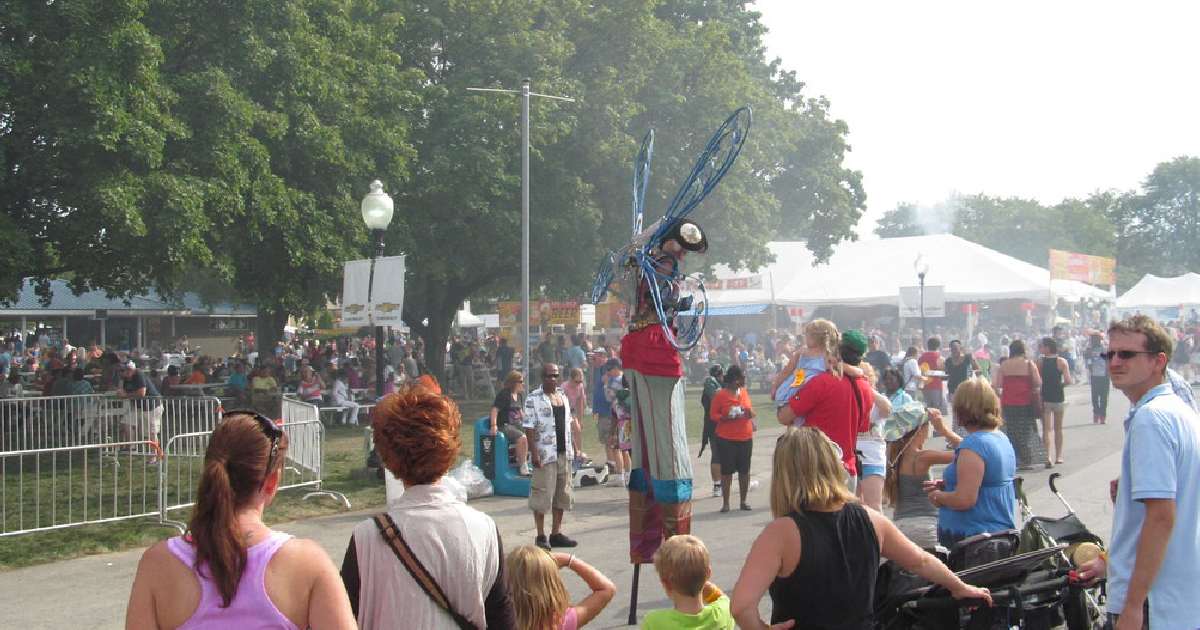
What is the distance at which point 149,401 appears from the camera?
15.6m

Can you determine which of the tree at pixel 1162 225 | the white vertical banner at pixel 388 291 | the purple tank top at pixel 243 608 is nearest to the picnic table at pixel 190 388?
the white vertical banner at pixel 388 291

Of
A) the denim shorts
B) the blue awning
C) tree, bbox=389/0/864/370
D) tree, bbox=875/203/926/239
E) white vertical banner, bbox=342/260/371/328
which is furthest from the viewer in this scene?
tree, bbox=875/203/926/239

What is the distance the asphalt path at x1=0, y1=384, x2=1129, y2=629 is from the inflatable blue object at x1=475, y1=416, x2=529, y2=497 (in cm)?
21

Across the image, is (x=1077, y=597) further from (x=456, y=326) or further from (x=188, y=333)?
(x=188, y=333)

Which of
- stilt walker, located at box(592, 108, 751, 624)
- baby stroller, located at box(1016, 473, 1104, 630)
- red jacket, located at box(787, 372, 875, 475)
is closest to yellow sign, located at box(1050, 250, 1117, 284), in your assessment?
red jacket, located at box(787, 372, 875, 475)

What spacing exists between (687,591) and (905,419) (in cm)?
329

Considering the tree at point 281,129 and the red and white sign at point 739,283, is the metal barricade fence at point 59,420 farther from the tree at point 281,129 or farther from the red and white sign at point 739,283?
the red and white sign at point 739,283

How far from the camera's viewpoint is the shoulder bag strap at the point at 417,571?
9.64 ft

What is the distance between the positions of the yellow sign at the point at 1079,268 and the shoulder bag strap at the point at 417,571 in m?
38.3

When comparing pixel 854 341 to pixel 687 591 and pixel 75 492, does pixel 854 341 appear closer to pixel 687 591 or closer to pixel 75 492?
pixel 687 591

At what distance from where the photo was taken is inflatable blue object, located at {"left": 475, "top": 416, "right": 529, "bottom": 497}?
42.7 feet

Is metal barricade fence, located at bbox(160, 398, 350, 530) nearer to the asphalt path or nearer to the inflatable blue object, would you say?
the asphalt path

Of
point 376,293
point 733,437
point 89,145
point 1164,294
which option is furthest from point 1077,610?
point 1164,294

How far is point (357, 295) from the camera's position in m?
13.3
